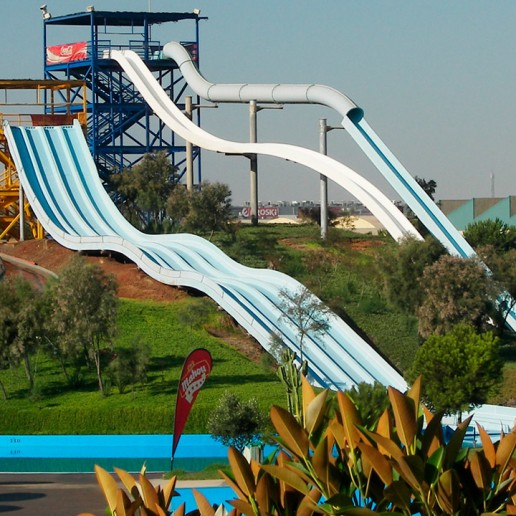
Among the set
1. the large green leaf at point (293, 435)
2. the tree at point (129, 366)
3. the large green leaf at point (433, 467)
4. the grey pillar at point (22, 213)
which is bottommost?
the tree at point (129, 366)

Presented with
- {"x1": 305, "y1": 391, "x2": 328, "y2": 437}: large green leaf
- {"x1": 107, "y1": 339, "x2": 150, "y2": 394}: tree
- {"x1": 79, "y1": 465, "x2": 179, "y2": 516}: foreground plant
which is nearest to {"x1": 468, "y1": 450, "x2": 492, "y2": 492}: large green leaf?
{"x1": 305, "y1": 391, "x2": 328, "y2": 437}: large green leaf

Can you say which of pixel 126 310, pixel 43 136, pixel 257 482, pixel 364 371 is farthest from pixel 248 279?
pixel 257 482

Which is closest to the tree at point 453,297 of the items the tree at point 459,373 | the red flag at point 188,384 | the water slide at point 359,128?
the water slide at point 359,128

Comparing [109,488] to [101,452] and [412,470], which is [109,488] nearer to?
[412,470]

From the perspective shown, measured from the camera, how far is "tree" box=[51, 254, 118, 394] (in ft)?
103

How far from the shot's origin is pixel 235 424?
87.5 feet

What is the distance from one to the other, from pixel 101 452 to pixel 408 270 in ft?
42.1

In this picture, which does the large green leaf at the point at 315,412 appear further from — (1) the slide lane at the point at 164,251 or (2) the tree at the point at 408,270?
(2) the tree at the point at 408,270

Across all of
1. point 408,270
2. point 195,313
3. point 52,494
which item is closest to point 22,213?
point 195,313

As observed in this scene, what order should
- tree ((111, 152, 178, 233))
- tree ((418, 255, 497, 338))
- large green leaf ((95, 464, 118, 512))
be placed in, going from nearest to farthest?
large green leaf ((95, 464, 118, 512)) → tree ((418, 255, 497, 338)) → tree ((111, 152, 178, 233))

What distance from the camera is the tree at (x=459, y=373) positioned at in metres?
28.0

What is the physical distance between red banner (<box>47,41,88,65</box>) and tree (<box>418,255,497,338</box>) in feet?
76.4

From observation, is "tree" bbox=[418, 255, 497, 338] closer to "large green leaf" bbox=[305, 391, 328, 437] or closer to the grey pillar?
the grey pillar

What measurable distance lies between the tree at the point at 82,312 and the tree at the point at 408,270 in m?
9.73
